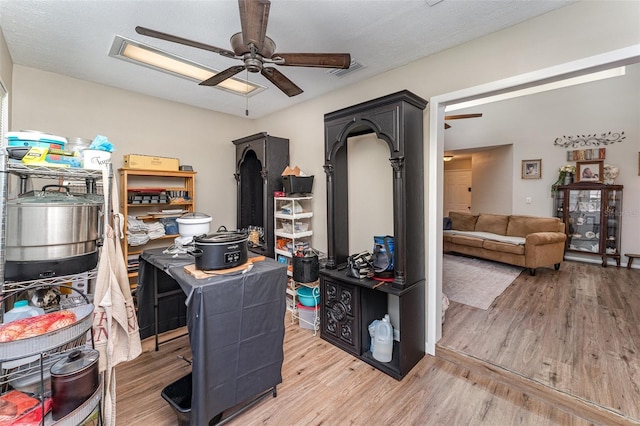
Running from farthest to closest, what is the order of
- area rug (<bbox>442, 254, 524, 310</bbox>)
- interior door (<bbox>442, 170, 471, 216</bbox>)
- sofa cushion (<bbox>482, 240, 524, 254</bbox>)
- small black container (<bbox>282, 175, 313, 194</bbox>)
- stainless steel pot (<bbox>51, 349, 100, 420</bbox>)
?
interior door (<bbox>442, 170, 471, 216</bbox>) → sofa cushion (<bbox>482, 240, 524, 254</bbox>) → area rug (<bbox>442, 254, 524, 310</bbox>) → small black container (<bbox>282, 175, 313, 194</bbox>) → stainless steel pot (<bbox>51, 349, 100, 420</bbox>)

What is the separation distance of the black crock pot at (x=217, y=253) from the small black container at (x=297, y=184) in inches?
63.2

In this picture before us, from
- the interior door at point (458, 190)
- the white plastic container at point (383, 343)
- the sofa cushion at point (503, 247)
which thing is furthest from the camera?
the interior door at point (458, 190)

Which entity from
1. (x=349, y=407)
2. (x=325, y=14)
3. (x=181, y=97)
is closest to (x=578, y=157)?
(x=325, y=14)

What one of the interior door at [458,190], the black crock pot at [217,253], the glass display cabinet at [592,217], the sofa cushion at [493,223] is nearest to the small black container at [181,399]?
the black crock pot at [217,253]

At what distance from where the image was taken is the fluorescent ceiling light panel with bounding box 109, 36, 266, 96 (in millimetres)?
2331

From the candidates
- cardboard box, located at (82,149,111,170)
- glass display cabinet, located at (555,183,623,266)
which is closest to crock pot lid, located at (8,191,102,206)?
cardboard box, located at (82,149,111,170)

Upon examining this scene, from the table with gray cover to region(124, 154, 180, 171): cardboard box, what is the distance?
6.28ft

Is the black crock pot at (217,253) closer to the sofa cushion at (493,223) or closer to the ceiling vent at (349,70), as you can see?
the ceiling vent at (349,70)

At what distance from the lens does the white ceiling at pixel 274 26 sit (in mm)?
1813

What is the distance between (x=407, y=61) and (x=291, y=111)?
176 centimetres

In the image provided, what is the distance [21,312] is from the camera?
55.2 inches

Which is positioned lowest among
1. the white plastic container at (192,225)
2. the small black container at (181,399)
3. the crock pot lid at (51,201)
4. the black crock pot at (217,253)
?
the small black container at (181,399)

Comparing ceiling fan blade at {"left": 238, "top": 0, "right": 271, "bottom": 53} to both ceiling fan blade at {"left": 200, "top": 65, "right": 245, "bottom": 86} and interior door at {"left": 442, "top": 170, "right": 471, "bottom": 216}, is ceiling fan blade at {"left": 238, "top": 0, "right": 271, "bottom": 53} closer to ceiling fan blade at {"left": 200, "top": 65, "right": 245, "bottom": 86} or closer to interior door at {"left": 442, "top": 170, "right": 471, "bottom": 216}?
ceiling fan blade at {"left": 200, "top": 65, "right": 245, "bottom": 86}

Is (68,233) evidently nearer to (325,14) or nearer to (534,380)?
(325,14)
